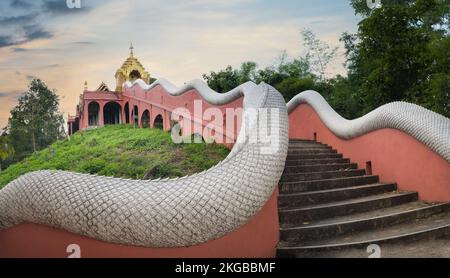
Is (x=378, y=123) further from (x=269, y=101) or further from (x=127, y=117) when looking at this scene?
(x=127, y=117)

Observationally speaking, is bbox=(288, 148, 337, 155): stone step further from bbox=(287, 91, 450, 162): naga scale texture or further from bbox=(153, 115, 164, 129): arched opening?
bbox=(153, 115, 164, 129): arched opening

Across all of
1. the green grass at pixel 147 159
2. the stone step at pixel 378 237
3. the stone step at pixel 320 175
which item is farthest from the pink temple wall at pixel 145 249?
the green grass at pixel 147 159

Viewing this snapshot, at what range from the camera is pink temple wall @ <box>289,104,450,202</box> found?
4512mm

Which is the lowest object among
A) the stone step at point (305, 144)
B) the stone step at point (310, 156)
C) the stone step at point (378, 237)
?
the stone step at point (378, 237)

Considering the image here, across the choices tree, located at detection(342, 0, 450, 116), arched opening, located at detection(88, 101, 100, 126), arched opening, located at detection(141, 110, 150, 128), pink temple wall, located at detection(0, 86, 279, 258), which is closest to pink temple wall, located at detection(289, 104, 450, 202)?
tree, located at detection(342, 0, 450, 116)

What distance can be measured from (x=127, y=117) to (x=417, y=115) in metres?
21.2

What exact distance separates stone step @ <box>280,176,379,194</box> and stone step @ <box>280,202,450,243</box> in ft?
2.11

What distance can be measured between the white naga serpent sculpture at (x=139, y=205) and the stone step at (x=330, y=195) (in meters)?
1.06

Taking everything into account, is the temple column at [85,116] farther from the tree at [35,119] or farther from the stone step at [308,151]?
the stone step at [308,151]

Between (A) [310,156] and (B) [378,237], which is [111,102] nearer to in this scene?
(A) [310,156]

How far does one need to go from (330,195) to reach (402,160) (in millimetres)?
1329

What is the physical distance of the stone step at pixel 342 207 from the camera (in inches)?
147

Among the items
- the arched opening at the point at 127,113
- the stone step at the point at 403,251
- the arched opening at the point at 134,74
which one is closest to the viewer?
the stone step at the point at 403,251
